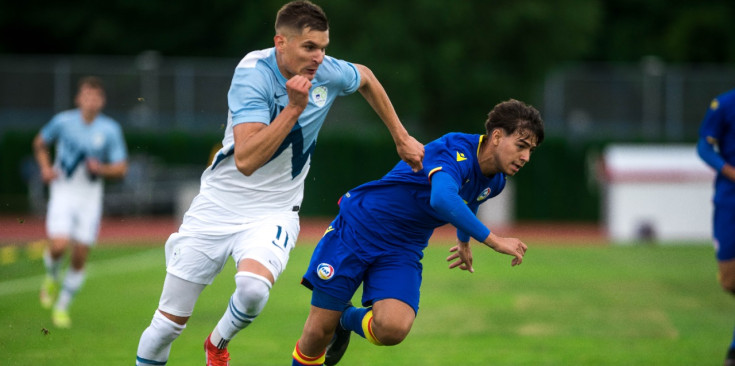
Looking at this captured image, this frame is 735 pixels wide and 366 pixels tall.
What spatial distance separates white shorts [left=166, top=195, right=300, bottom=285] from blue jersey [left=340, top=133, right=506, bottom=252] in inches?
25.1

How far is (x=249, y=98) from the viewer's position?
5.70 meters

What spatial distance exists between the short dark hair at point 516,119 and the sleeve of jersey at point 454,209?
52cm

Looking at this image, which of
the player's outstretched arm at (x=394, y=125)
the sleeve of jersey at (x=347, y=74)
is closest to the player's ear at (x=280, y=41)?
the sleeve of jersey at (x=347, y=74)

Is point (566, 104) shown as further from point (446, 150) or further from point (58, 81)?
point (446, 150)

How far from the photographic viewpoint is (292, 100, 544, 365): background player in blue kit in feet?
20.1

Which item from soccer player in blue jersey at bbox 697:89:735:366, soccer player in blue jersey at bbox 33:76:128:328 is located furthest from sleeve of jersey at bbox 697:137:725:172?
soccer player in blue jersey at bbox 33:76:128:328

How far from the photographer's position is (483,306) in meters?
11.8

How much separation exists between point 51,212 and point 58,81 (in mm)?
16762

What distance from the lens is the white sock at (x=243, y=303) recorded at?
574 cm

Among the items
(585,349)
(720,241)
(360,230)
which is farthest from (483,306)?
(360,230)

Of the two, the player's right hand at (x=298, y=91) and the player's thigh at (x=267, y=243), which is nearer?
the player's right hand at (x=298, y=91)

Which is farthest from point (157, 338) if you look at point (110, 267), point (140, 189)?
point (140, 189)

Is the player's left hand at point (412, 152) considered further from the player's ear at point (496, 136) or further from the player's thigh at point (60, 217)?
the player's thigh at point (60, 217)

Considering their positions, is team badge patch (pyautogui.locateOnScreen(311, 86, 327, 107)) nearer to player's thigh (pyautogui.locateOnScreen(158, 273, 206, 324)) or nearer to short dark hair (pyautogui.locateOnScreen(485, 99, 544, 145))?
short dark hair (pyautogui.locateOnScreen(485, 99, 544, 145))
